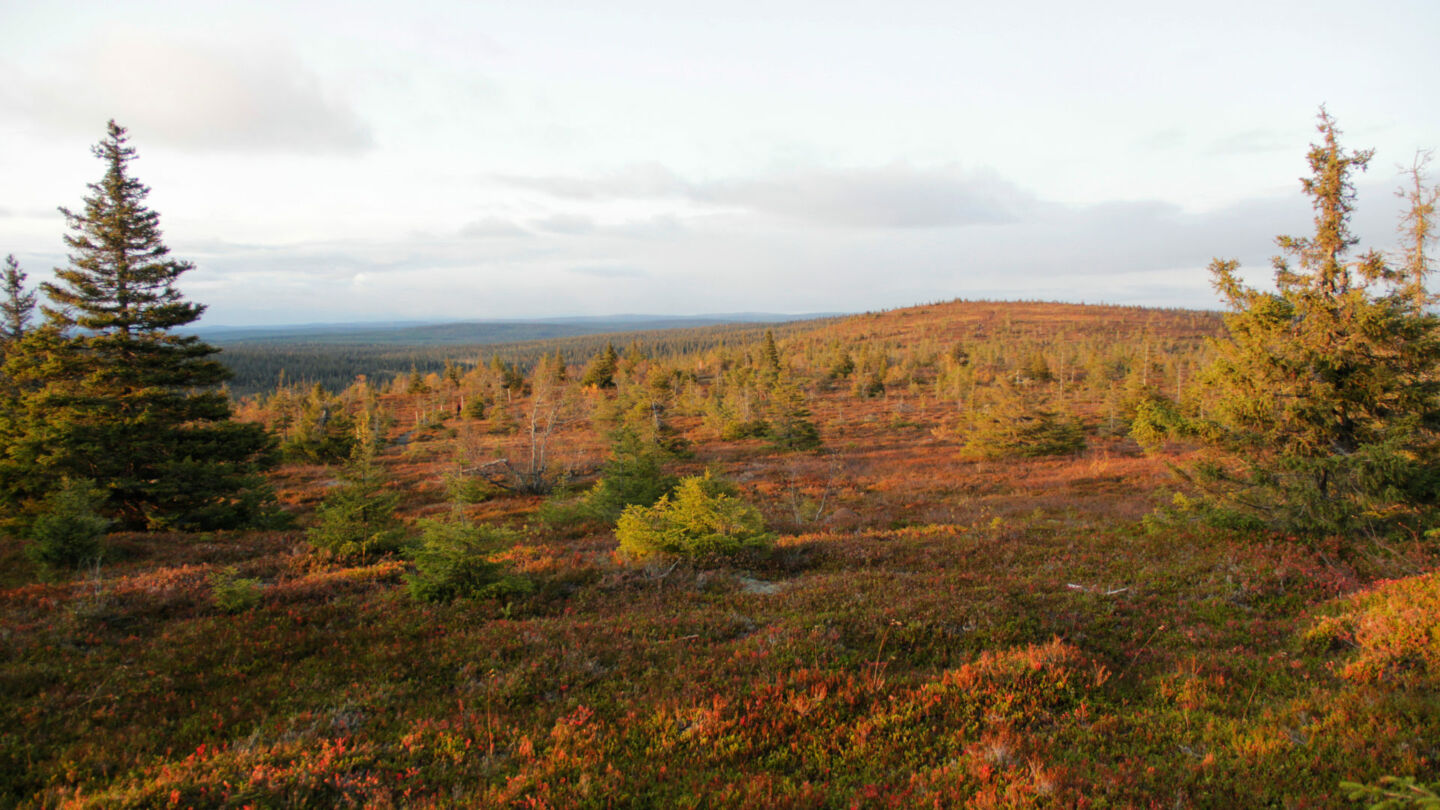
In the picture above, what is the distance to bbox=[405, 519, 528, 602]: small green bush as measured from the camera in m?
9.23

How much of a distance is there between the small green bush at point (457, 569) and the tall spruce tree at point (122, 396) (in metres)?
14.3

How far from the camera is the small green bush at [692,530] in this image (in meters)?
12.1

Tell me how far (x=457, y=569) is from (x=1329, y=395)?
17064mm

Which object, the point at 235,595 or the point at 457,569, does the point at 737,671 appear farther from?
the point at 235,595

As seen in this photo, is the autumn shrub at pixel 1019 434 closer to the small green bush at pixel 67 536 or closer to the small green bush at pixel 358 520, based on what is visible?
the small green bush at pixel 358 520

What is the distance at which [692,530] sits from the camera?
40.5ft

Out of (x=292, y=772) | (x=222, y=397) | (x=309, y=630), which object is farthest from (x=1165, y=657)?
(x=222, y=397)

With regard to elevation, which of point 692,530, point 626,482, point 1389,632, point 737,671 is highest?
point 1389,632

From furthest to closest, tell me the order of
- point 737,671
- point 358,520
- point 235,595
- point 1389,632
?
1. point 358,520
2. point 235,595
3. point 1389,632
4. point 737,671

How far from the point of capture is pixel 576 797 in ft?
15.1

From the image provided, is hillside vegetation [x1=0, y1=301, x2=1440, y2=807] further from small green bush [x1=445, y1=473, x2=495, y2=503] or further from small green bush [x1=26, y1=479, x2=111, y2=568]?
small green bush [x1=445, y1=473, x2=495, y2=503]

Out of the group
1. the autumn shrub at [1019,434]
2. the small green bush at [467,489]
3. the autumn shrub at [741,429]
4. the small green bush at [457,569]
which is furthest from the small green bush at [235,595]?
the autumn shrub at [741,429]

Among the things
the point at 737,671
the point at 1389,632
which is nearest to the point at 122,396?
the point at 737,671

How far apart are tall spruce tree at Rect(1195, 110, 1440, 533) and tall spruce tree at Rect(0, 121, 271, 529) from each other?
28.2 meters
